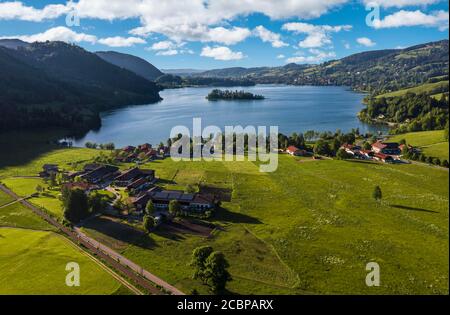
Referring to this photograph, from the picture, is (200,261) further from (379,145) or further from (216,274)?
(379,145)

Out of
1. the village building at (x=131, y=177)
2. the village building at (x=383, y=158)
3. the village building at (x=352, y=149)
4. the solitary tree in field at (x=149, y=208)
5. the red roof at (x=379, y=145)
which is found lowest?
the solitary tree in field at (x=149, y=208)

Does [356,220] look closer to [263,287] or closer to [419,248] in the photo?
[419,248]

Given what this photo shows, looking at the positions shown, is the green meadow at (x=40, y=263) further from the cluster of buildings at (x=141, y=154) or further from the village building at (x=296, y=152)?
the village building at (x=296, y=152)

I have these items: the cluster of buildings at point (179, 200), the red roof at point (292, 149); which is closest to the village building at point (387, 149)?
the red roof at point (292, 149)

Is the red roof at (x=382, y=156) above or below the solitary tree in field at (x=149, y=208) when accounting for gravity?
above

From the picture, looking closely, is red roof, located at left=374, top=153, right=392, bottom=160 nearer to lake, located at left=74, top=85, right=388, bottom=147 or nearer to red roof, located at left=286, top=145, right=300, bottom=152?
red roof, located at left=286, top=145, right=300, bottom=152

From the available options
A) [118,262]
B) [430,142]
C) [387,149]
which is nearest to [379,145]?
[387,149]

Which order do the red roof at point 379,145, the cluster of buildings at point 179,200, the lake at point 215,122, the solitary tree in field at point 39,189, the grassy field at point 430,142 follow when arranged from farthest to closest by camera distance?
1. the lake at point 215,122
2. the red roof at point 379,145
3. the grassy field at point 430,142
4. the solitary tree in field at point 39,189
5. the cluster of buildings at point 179,200

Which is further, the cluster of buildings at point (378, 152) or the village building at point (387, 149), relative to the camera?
the village building at point (387, 149)
